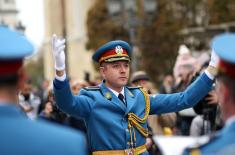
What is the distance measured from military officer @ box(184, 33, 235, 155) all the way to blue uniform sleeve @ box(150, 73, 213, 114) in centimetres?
242

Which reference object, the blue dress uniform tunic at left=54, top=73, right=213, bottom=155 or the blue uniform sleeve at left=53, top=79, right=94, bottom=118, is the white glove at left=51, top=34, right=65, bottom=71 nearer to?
the blue uniform sleeve at left=53, top=79, right=94, bottom=118

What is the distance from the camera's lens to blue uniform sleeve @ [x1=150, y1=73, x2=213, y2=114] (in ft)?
19.2

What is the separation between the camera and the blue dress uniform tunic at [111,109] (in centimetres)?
576

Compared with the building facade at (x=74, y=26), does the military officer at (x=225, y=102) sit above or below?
above

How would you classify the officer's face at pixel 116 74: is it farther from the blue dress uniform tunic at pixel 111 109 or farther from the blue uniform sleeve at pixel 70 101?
the blue uniform sleeve at pixel 70 101

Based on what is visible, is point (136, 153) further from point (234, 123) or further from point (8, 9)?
point (8, 9)

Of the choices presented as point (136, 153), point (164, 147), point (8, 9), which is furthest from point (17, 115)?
point (8, 9)

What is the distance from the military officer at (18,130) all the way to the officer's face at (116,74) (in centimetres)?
277

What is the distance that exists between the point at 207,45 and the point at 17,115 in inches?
1106

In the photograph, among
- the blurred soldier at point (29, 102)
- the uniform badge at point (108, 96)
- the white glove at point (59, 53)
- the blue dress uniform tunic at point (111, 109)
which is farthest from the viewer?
the blurred soldier at point (29, 102)

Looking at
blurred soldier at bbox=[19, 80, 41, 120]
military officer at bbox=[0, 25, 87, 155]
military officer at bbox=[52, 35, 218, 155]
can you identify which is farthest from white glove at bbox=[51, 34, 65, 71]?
blurred soldier at bbox=[19, 80, 41, 120]

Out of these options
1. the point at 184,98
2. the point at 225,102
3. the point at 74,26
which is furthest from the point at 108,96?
the point at 74,26

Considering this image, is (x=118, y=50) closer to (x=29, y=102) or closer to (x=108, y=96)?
(x=108, y=96)

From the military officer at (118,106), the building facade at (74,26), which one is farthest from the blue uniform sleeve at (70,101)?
the building facade at (74,26)
